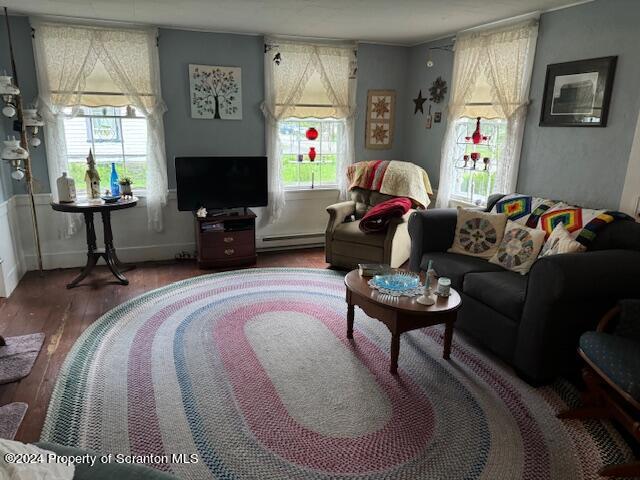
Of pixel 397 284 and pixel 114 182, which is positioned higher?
pixel 114 182

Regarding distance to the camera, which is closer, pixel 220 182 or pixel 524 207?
pixel 524 207

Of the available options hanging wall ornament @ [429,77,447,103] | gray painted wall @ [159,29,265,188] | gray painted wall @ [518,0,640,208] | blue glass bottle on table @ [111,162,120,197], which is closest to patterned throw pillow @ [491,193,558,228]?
gray painted wall @ [518,0,640,208]

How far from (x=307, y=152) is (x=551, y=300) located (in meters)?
3.39

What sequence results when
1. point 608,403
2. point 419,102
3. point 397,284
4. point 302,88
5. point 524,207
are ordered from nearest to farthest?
point 608,403 → point 397,284 → point 524,207 → point 302,88 → point 419,102

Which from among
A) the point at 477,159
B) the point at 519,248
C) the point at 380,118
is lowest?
the point at 519,248

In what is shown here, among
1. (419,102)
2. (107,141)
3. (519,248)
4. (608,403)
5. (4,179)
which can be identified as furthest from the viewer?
(419,102)

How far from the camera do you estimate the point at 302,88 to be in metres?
4.73

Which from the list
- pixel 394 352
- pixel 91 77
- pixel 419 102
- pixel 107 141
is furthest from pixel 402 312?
pixel 91 77

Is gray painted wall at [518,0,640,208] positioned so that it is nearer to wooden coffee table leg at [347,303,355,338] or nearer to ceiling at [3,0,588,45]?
ceiling at [3,0,588,45]

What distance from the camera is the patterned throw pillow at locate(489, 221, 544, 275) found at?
118 inches

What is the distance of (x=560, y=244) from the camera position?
277 cm

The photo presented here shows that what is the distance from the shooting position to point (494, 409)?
2.27m

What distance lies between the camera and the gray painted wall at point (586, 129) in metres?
2.96

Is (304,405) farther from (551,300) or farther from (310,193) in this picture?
(310,193)
